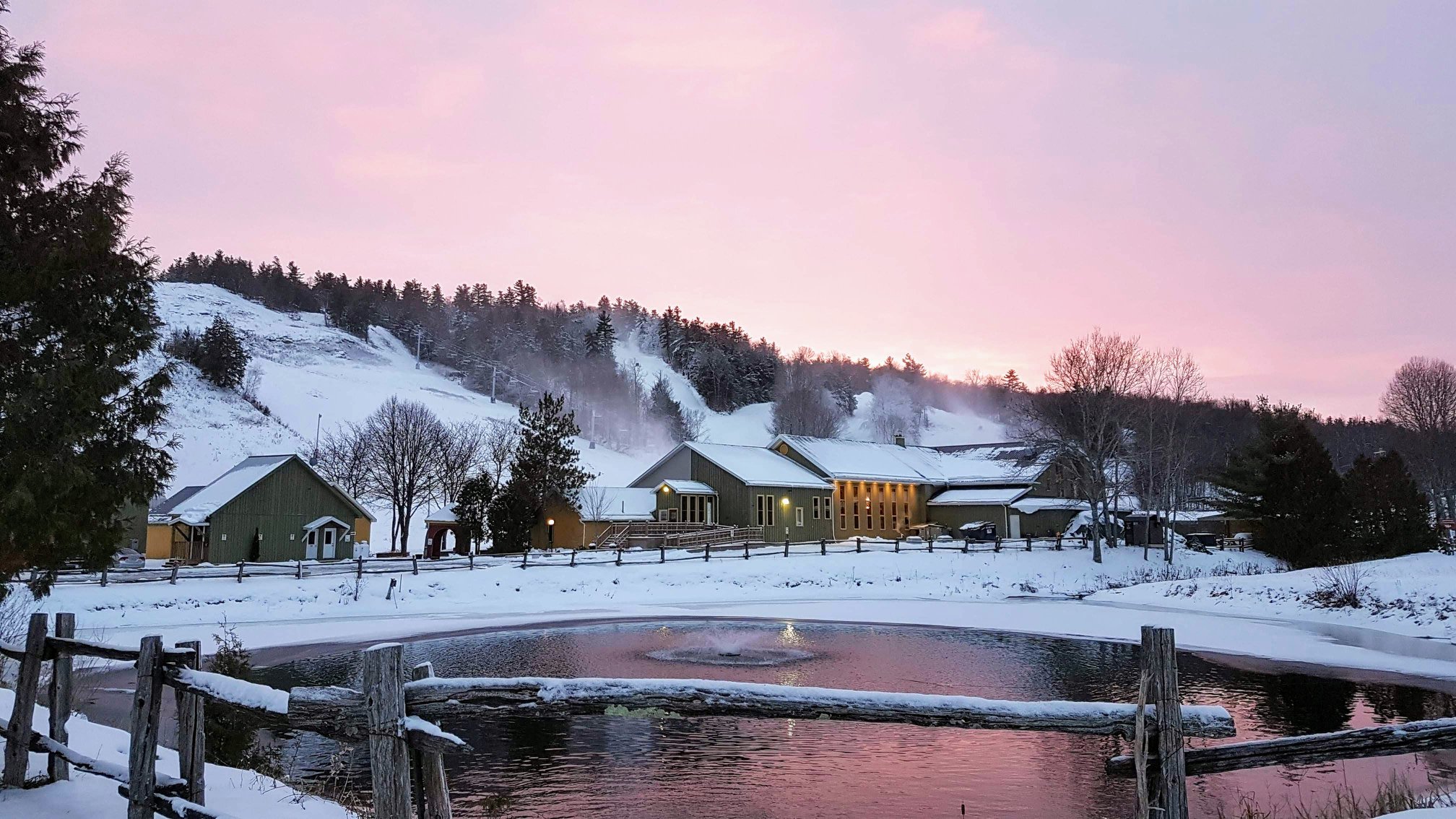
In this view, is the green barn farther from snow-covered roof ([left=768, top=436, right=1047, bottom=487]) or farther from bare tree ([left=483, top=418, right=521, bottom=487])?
snow-covered roof ([left=768, top=436, right=1047, bottom=487])

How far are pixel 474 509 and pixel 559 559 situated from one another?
41.6 feet

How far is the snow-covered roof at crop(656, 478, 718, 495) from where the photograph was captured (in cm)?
5581

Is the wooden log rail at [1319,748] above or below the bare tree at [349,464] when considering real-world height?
below

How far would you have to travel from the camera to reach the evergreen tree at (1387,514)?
39.8 meters

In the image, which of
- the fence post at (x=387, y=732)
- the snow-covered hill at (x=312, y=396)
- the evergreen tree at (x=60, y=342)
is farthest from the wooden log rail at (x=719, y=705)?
the snow-covered hill at (x=312, y=396)

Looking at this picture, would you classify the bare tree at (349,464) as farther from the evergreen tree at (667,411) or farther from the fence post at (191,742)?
the evergreen tree at (667,411)

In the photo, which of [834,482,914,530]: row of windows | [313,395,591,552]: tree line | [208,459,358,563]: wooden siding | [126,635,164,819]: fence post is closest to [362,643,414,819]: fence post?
[126,635,164,819]: fence post

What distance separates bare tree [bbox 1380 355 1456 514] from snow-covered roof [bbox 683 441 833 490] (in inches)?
1909

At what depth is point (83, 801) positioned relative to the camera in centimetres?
705

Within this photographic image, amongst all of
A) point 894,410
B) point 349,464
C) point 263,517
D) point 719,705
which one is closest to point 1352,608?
point 719,705

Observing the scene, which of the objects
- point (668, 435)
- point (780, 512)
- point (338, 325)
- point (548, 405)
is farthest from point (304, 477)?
point (338, 325)

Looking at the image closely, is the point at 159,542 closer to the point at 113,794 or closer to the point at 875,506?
the point at 875,506

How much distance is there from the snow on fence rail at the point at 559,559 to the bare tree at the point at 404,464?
1386 centimetres

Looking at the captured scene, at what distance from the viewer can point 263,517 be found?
142ft
